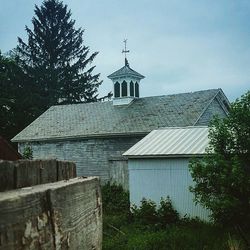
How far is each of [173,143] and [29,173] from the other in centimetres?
1583

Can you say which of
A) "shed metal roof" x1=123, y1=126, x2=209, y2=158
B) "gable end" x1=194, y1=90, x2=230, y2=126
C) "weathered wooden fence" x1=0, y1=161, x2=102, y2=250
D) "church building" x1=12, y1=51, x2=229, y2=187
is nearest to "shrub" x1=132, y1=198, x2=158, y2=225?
"shed metal roof" x1=123, y1=126, x2=209, y2=158

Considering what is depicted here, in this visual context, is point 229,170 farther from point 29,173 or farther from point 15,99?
point 15,99

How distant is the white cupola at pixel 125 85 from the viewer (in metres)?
28.4

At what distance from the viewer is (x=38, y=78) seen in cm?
4131

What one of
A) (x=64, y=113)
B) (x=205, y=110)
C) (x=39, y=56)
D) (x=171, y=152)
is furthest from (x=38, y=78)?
(x=171, y=152)

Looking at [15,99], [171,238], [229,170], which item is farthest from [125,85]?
[171,238]

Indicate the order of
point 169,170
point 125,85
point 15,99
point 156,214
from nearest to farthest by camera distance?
point 156,214 → point 169,170 → point 125,85 → point 15,99

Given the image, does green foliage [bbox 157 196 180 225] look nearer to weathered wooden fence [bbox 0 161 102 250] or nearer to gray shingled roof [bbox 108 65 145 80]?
weathered wooden fence [bbox 0 161 102 250]

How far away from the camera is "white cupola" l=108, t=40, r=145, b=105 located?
93.1 ft

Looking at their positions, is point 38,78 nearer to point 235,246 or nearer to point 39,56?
point 39,56

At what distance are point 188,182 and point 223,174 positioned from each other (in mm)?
3625

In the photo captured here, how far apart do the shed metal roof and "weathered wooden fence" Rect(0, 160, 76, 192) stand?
44.4 ft

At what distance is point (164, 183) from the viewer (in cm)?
1562

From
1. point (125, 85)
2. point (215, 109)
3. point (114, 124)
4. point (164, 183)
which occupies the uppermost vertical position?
point (125, 85)
